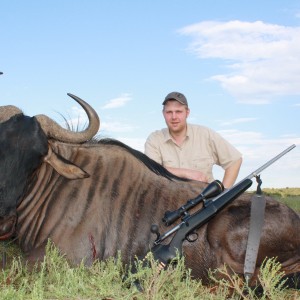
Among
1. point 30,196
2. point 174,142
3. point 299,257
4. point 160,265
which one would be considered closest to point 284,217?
point 299,257

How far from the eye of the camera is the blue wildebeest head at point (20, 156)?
4855 mm

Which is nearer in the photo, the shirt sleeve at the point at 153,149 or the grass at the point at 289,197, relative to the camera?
the shirt sleeve at the point at 153,149

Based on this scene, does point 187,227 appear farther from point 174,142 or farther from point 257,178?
point 174,142

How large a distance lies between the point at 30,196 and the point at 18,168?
41 cm

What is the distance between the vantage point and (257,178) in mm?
5078

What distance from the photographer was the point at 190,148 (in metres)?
7.45

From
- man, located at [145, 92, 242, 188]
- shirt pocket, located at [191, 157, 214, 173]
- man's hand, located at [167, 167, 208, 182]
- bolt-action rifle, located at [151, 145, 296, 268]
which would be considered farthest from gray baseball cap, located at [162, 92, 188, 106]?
bolt-action rifle, located at [151, 145, 296, 268]

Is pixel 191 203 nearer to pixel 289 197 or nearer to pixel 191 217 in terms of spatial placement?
pixel 191 217

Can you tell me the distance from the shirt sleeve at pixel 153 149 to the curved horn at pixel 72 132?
7.37 feet

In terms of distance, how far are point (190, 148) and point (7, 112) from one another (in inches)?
115

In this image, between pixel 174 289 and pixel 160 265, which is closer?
pixel 174 289

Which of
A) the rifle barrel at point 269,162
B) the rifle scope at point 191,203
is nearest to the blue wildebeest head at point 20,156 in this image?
the rifle scope at point 191,203

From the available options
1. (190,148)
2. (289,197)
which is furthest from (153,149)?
(289,197)

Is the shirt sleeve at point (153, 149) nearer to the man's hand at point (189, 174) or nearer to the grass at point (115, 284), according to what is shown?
the man's hand at point (189, 174)
